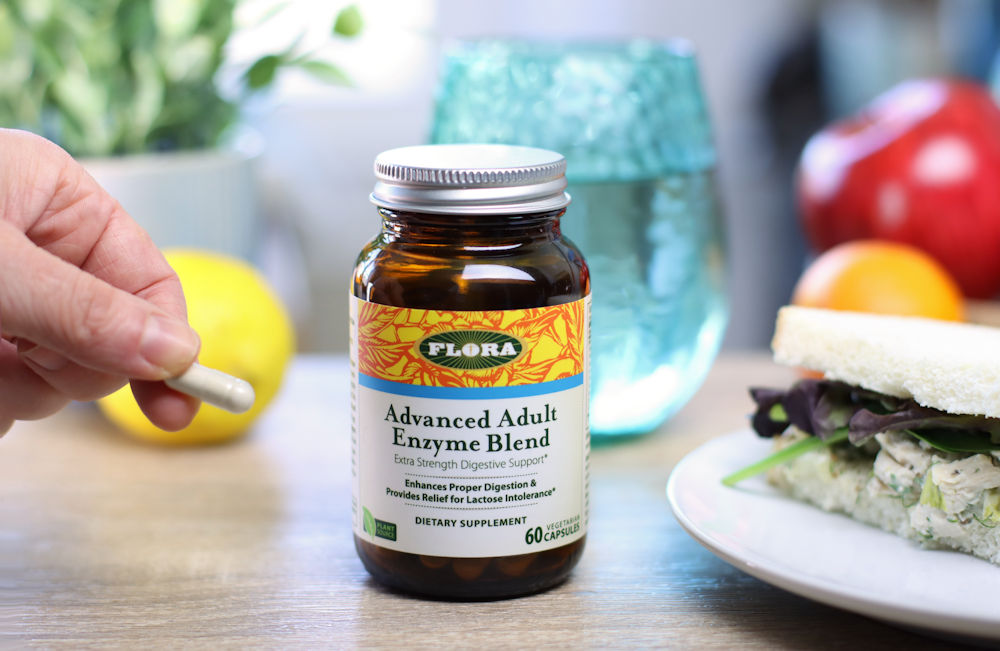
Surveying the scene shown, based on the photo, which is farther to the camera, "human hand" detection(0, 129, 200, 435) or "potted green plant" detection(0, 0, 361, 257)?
"potted green plant" detection(0, 0, 361, 257)

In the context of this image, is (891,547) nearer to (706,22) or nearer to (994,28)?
(994,28)

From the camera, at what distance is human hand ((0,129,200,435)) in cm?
56

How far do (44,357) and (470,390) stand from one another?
0.97ft

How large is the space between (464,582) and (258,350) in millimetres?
436

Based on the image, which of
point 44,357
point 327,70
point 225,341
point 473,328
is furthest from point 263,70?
point 473,328

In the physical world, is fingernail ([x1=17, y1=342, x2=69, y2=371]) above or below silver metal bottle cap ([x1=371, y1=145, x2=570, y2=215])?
below

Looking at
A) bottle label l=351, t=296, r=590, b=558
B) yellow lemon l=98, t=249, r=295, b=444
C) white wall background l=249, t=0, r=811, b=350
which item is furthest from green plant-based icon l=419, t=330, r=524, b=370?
white wall background l=249, t=0, r=811, b=350

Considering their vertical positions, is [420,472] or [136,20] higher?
[136,20]

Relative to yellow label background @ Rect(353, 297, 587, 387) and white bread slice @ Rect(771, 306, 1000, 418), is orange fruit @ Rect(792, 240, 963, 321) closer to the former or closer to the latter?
white bread slice @ Rect(771, 306, 1000, 418)

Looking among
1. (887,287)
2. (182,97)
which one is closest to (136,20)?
(182,97)

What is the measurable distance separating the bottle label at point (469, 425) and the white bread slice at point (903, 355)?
0.71 feet

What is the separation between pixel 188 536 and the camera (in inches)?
32.0

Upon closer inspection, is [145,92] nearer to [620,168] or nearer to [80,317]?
[620,168]

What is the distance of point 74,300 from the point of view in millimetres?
560
